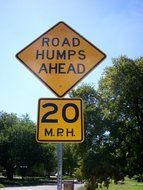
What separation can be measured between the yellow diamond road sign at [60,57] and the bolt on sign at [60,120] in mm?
169

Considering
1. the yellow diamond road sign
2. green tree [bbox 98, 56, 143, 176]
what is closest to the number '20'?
the yellow diamond road sign

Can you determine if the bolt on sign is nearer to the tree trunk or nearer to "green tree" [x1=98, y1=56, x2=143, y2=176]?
"green tree" [x1=98, y1=56, x2=143, y2=176]

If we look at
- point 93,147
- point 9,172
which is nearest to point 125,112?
point 93,147

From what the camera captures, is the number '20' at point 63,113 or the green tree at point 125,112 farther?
the green tree at point 125,112

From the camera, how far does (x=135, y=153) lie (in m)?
36.5

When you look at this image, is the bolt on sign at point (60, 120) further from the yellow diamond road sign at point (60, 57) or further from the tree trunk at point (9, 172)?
the tree trunk at point (9, 172)

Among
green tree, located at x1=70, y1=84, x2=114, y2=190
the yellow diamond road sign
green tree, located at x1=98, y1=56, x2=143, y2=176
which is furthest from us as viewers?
green tree, located at x1=98, y1=56, x2=143, y2=176

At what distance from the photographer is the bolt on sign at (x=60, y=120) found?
5504 mm

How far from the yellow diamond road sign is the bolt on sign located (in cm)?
17

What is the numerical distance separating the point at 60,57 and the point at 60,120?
0.89 m

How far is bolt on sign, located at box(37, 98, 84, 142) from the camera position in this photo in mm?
5504

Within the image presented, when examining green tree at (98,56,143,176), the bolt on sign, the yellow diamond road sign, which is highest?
green tree at (98,56,143,176)

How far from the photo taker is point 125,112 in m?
38.5

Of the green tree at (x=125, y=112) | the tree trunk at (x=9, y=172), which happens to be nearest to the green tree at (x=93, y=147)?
the green tree at (x=125, y=112)
